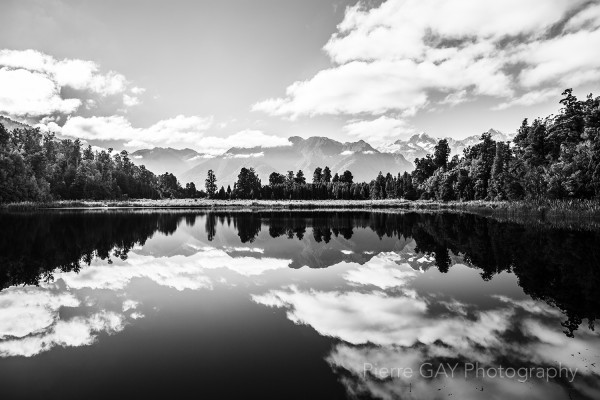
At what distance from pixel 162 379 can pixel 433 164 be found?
165090mm

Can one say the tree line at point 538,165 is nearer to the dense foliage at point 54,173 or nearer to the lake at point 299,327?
the lake at point 299,327

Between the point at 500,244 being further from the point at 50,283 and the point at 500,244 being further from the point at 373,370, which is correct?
the point at 50,283

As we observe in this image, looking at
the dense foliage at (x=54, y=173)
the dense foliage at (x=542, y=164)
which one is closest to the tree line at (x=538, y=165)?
the dense foliage at (x=542, y=164)

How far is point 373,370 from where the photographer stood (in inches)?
332

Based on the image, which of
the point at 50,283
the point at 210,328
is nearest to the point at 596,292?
the point at 210,328

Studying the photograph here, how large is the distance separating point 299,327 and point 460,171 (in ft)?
390

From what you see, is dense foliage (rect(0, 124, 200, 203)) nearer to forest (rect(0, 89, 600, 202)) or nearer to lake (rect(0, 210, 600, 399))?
forest (rect(0, 89, 600, 202))

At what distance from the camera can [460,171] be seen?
117 metres

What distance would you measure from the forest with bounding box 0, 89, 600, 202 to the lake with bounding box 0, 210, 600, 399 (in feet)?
157


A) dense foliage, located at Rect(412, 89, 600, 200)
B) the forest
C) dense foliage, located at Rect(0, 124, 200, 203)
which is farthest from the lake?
dense foliage, located at Rect(0, 124, 200, 203)

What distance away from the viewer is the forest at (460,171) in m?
62.0

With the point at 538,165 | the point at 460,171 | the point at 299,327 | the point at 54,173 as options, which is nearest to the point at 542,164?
the point at 538,165

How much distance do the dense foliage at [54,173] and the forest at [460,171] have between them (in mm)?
301

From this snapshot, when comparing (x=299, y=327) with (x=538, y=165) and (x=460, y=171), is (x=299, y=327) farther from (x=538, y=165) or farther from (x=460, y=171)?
(x=460, y=171)
